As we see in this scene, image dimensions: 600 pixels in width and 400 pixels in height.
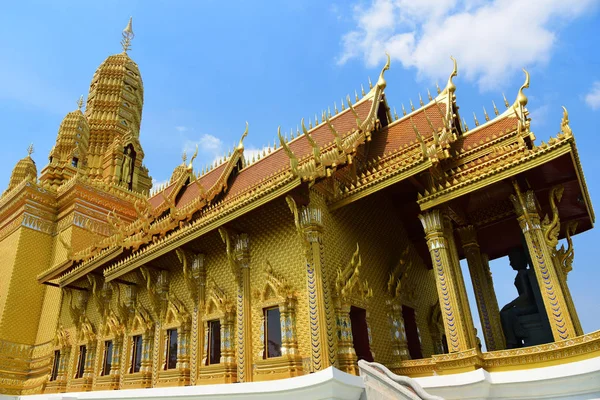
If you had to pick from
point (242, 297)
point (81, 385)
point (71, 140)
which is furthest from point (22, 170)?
point (242, 297)

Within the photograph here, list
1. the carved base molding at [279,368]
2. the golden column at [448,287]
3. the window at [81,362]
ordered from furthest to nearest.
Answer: the window at [81,362] → the carved base molding at [279,368] → the golden column at [448,287]

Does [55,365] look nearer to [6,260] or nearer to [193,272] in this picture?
[6,260]

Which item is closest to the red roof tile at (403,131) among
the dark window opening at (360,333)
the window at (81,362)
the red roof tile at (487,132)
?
the red roof tile at (487,132)

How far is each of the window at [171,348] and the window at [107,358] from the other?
2115 mm

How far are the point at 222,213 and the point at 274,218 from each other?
837 millimetres

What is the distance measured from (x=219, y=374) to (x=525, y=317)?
4.53m

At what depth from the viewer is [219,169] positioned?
11672 millimetres

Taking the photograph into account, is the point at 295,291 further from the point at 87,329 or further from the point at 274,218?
the point at 87,329

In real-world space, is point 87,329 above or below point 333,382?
above

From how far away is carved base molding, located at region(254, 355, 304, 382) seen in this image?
20.0 feet

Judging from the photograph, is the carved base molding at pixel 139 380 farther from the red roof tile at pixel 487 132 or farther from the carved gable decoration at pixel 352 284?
the red roof tile at pixel 487 132

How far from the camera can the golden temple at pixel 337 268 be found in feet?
19.3

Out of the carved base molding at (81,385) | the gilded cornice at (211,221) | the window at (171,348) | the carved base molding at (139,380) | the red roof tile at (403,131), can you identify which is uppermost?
the red roof tile at (403,131)

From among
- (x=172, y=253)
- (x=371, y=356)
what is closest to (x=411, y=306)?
(x=371, y=356)
